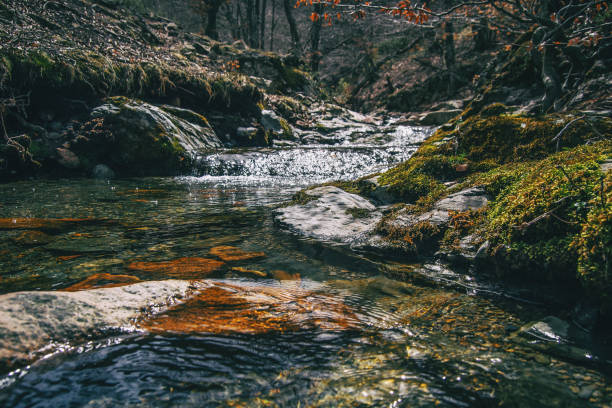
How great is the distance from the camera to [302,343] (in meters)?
1.83

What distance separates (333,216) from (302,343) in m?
2.38

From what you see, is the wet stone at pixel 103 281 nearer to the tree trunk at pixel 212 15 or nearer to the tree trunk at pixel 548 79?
the tree trunk at pixel 548 79

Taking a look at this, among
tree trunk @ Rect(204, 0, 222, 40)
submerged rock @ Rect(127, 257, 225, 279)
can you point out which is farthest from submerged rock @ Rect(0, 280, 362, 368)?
tree trunk @ Rect(204, 0, 222, 40)

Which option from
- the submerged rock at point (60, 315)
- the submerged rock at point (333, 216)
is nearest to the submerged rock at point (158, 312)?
the submerged rock at point (60, 315)

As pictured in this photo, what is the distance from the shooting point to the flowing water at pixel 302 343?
4.64ft

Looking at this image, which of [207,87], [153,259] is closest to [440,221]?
[153,259]

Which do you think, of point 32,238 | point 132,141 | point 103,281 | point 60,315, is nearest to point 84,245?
point 32,238

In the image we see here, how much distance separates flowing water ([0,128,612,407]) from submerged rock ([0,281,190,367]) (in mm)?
61

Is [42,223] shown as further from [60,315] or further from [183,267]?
[60,315]

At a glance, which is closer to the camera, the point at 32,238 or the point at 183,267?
the point at 183,267

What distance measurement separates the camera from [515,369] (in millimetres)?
1572

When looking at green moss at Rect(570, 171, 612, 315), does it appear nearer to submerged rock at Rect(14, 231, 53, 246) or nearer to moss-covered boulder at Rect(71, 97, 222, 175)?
submerged rock at Rect(14, 231, 53, 246)

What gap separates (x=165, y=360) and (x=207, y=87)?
1220 centimetres

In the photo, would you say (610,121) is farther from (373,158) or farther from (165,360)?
(373,158)
